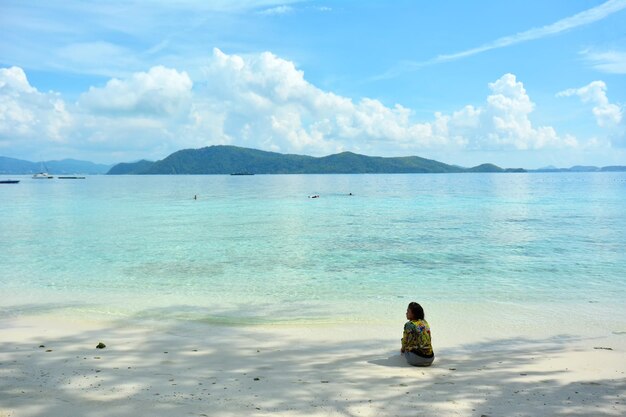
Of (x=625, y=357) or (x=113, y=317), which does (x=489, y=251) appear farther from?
(x=113, y=317)

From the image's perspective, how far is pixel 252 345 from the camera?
A: 13.1m

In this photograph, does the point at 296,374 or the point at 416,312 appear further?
the point at 416,312

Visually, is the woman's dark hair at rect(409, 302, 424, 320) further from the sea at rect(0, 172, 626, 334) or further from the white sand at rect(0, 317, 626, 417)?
the sea at rect(0, 172, 626, 334)

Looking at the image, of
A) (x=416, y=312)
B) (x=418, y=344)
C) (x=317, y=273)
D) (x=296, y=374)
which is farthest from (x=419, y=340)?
(x=317, y=273)

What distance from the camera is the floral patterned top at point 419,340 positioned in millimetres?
11047

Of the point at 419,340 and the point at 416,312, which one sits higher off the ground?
the point at 416,312

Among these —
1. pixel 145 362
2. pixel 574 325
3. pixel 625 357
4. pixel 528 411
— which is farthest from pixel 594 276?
pixel 145 362

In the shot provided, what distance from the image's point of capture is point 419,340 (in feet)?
36.4

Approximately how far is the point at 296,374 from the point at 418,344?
2.83m

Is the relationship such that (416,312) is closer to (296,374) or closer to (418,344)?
(418,344)

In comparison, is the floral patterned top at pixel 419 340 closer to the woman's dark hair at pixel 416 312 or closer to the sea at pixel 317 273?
the woman's dark hair at pixel 416 312

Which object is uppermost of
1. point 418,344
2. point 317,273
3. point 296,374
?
point 418,344

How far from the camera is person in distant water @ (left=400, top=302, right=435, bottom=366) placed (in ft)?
36.2

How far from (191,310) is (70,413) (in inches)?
370
